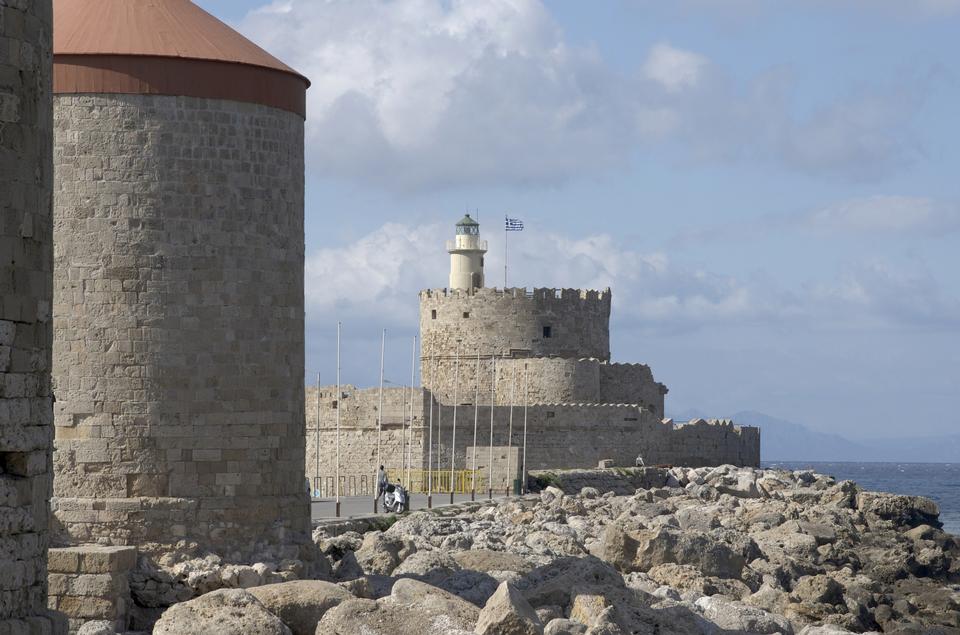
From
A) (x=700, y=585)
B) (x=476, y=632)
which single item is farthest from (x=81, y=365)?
(x=700, y=585)

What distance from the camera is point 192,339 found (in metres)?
13.5

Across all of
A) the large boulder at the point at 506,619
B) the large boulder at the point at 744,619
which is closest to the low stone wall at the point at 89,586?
the large boulder at the point at 506,619

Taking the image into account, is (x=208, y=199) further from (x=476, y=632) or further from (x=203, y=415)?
(x=476, y=632)

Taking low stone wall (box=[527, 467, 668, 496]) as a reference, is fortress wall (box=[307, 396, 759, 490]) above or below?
above

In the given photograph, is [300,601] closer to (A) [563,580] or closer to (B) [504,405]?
(A) [563,580]

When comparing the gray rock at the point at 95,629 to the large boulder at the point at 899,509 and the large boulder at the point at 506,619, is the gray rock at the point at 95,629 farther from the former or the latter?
the large boulder at the point at 899,509

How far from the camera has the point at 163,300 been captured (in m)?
13.5

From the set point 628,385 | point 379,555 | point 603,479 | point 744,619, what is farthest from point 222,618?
point 628,385

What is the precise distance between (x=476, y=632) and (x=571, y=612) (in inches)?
79.3

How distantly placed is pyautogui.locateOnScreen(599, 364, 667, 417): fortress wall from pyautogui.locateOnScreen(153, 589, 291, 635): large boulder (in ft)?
116

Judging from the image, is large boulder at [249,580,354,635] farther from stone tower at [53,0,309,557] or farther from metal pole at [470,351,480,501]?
metal pole at [470,351,480,501]

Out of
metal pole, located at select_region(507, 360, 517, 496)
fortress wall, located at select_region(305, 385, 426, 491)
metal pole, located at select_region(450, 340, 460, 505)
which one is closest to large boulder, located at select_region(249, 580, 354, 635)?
metal pole, located at select_region(507, 360, 517, 496)

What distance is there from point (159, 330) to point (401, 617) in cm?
337

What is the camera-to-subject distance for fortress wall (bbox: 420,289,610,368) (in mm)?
46094
